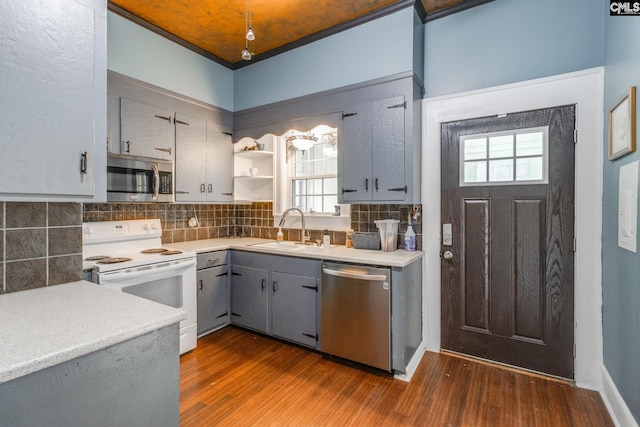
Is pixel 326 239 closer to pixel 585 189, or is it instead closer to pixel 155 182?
pixel 155 182

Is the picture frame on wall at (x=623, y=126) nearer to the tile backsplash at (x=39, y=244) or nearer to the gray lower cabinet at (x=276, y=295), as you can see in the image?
the gray lower cabinet at (x=276, y=295)

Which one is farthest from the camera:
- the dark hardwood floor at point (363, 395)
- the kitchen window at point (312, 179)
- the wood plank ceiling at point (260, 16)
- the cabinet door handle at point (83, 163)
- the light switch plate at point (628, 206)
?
the kitchen window at point (312, 179)

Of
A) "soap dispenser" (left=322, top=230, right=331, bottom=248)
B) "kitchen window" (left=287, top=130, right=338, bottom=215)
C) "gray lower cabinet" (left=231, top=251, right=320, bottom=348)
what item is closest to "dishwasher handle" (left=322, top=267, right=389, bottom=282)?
"gray lower cabinet" (left=231, top=251, right=320, bottom=348)

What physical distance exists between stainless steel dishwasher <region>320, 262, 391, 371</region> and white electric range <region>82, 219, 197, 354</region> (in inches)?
46.3

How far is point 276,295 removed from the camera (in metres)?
2.94

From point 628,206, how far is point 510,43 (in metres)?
1.48

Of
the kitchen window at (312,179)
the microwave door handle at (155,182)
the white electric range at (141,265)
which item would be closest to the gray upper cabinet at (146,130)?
the microwave door handle at (155,182)

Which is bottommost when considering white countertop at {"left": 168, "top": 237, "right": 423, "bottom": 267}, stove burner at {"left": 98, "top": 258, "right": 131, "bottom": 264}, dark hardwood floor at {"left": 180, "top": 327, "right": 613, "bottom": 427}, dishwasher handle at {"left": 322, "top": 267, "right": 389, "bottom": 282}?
dark hardwood floor at {"left": 180, "top": 327, "right": 613, "bottom": 427}

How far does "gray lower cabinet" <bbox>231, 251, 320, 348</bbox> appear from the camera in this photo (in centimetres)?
275

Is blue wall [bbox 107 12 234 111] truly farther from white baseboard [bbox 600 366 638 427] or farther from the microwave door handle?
white baseboard [bbox 600 366 638 427]

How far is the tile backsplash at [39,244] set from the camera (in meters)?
1.46

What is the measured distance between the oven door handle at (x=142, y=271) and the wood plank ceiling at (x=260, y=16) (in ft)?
6.89

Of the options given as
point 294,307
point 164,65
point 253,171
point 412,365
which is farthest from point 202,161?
point 412,365

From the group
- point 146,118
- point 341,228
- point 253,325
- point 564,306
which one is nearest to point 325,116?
point 341,228
